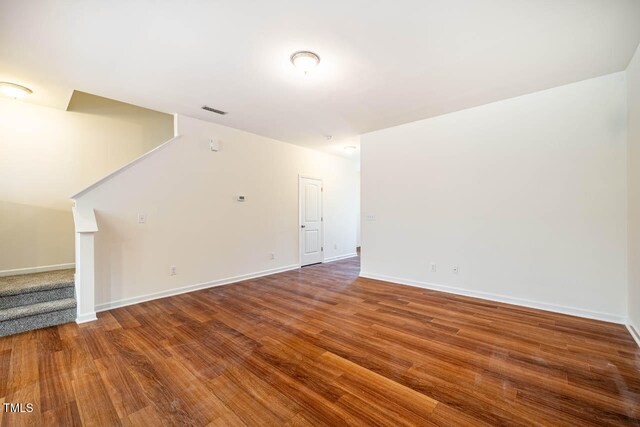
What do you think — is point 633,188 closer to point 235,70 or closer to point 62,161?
point 235,70

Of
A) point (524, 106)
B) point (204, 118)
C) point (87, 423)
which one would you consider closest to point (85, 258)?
point (87, 423)

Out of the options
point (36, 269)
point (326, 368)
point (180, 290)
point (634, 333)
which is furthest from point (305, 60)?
point (36, 269)

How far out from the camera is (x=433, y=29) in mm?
2156

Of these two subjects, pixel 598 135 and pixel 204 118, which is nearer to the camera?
pixel 598 135

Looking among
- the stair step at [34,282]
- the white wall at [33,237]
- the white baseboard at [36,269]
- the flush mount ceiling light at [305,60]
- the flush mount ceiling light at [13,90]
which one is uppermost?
the flush mount ceiling light at [305,60]

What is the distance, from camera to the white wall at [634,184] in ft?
8.13

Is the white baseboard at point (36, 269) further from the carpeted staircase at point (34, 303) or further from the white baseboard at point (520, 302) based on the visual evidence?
the white baseboard at point (520, 302)

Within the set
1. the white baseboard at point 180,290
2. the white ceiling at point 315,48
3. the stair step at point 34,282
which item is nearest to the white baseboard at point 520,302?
the white baseboard at point 180,290

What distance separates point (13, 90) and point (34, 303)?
2.51 m

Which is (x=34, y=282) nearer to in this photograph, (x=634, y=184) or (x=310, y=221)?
(x=310, y=221)

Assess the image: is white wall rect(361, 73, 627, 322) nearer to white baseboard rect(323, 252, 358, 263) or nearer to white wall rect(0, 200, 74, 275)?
white baseboard rect(323, 252, 358, 263)

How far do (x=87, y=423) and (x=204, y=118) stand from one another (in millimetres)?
3853

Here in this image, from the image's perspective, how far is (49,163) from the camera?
3.69m

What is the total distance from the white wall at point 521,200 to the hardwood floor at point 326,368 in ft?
1.55
